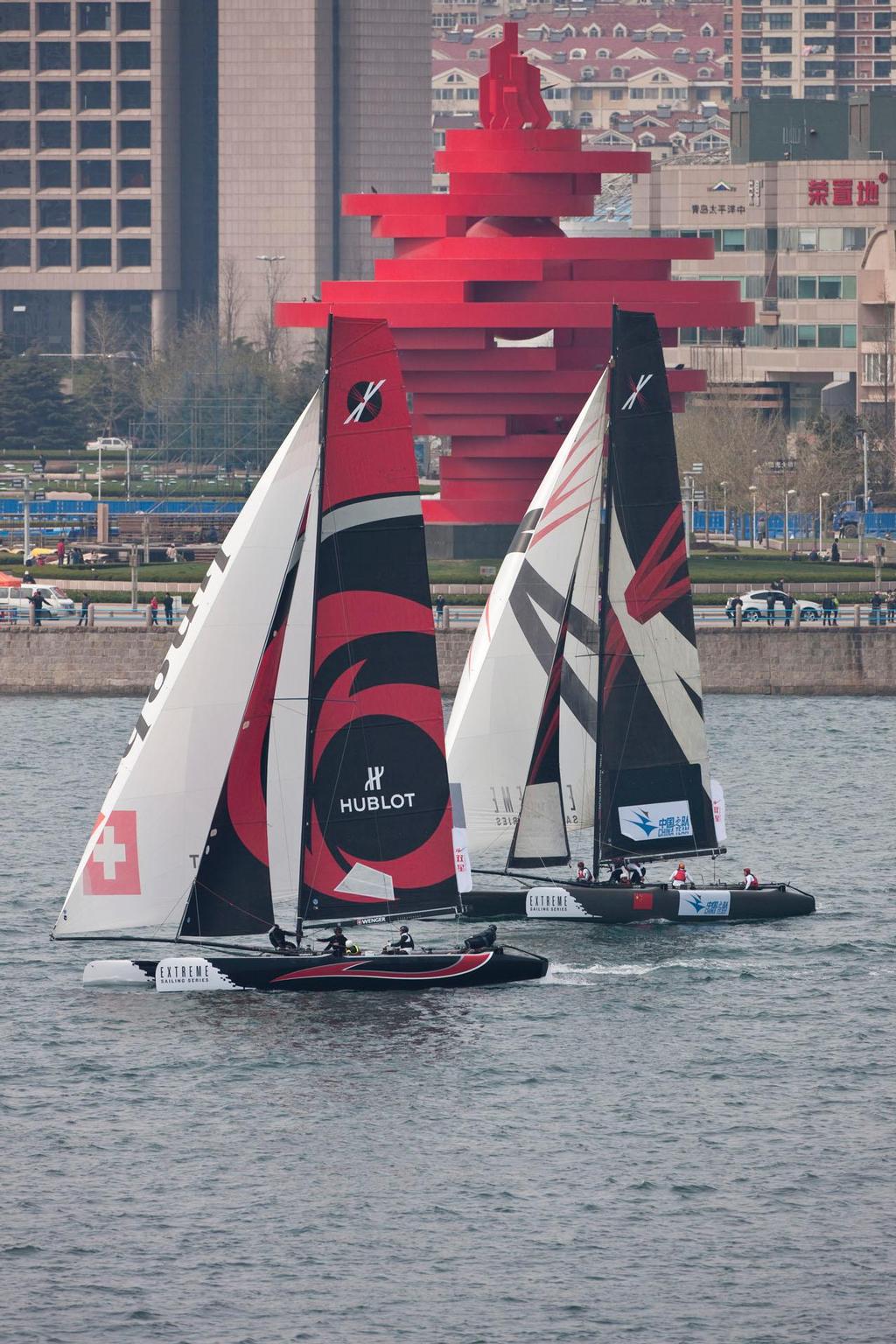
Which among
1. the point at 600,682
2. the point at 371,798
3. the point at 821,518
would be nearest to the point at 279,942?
the point at 371,798

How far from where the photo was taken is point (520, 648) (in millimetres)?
54094

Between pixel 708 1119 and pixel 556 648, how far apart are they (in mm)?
14018

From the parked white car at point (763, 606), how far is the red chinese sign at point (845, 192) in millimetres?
65415

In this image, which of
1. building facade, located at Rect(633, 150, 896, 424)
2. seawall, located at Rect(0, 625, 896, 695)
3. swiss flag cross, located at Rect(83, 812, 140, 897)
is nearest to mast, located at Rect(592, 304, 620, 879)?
swiss flag cross, located at Rect(83, 812, 140, 897)

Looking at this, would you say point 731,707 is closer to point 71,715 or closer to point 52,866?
point 71,715

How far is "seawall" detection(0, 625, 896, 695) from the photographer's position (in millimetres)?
89562

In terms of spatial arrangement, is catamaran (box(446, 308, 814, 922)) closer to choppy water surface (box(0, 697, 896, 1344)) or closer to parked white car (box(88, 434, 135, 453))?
choppy water surface (box(0, 697, 896, 1344))

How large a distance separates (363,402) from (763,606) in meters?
51.4

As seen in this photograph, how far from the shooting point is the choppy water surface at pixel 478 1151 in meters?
35.1

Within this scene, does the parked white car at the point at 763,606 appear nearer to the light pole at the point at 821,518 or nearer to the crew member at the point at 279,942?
the light pole at the point at 821,518

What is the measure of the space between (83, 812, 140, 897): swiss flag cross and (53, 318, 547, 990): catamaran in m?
0.03

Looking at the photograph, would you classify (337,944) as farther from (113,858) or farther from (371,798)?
(113,858)

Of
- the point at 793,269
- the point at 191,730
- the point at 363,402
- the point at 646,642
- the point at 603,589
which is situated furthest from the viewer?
the point at 793,269

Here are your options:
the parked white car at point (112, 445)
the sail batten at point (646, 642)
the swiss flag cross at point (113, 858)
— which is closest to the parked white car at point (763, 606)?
the sail batten at point (646, 642)
